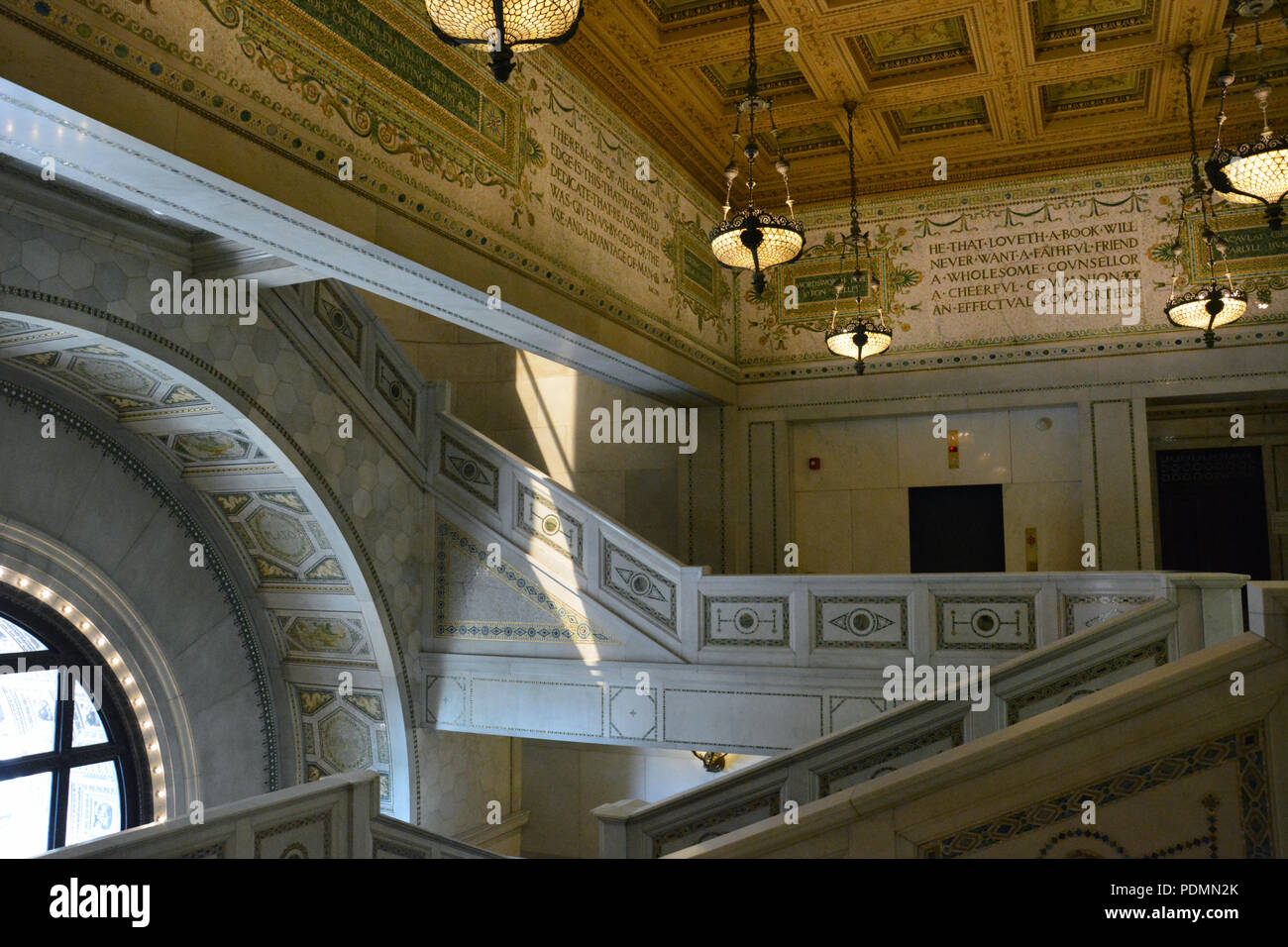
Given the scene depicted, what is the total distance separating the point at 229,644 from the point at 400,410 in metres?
2.72

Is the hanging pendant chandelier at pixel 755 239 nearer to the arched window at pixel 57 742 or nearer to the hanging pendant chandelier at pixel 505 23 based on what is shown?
the hanging pendant chandelier at pixel 505 23

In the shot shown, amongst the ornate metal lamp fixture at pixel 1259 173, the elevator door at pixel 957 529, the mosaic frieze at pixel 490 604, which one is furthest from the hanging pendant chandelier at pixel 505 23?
the elevator door at pixel 957 529

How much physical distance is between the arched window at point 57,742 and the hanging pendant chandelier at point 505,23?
568 centimetres

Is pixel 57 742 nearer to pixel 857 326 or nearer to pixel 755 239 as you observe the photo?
pixel 755 239

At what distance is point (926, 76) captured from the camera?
8.20 m

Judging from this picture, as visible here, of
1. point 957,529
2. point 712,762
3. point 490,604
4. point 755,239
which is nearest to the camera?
point 755,239

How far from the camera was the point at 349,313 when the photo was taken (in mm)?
8055

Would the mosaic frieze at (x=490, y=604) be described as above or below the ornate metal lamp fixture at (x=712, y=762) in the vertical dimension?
above

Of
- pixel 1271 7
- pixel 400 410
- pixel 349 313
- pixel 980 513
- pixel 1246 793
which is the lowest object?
pixel 1246 793

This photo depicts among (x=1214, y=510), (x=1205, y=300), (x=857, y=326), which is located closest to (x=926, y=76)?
(x=857, y=326)

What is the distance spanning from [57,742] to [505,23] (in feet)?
22.1

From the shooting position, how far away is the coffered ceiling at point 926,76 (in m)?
7.30
